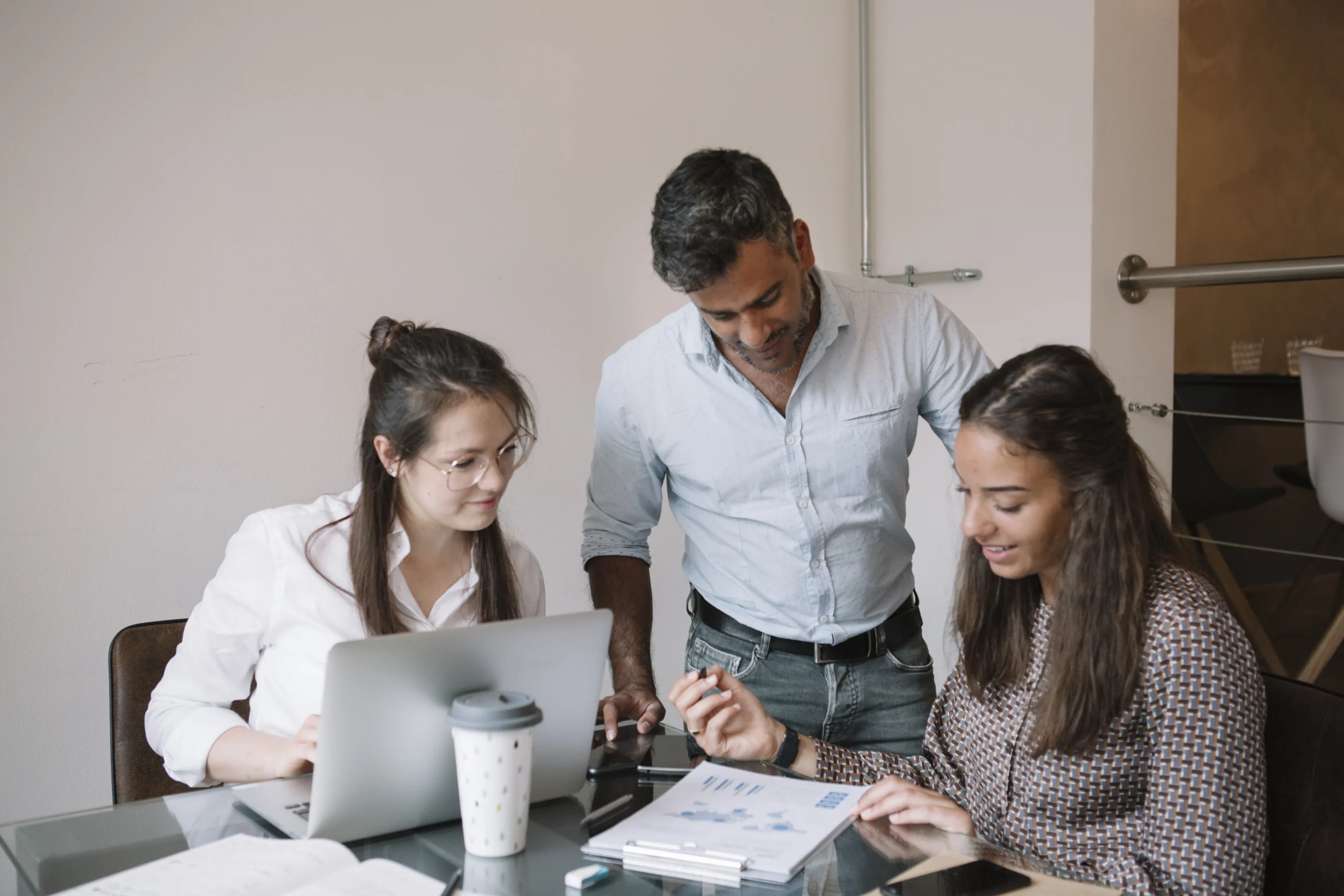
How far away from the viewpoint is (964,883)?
1.04 meters

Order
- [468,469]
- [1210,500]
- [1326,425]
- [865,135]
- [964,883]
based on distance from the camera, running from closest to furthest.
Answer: [964,883] < [468,469] < [1326,425] < [1210,500] < [865,135]

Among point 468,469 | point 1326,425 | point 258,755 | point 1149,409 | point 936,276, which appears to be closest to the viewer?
point 258,755

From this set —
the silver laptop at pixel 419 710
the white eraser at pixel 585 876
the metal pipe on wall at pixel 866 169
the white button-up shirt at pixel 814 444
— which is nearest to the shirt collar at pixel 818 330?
the white button-up shirt at pixel 814 444

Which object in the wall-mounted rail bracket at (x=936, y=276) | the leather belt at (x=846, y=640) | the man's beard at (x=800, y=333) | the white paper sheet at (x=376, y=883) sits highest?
the wall-mounted rail bracket at (x=936, y=276)

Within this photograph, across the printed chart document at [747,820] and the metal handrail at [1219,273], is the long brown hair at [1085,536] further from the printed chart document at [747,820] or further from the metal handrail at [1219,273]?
the metal handrail at [1219,273]

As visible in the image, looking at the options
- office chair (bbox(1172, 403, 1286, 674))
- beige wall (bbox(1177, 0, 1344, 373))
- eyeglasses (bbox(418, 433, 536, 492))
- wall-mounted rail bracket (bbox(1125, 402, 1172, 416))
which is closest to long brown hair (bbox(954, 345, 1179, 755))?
eyeglasses (bbox(418, 433, 536, 492))

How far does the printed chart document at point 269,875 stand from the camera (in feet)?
3.36

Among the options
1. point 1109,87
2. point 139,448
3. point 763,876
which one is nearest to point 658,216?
point 763,876

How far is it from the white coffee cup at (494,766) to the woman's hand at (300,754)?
260 mm

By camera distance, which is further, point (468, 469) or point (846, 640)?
point (846, 640)

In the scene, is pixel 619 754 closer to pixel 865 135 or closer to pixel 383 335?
pixel 383 335

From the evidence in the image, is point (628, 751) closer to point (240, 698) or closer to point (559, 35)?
point (240, 698)

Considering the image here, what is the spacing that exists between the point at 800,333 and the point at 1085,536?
1.98ft

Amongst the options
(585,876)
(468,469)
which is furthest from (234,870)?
(468,469)
